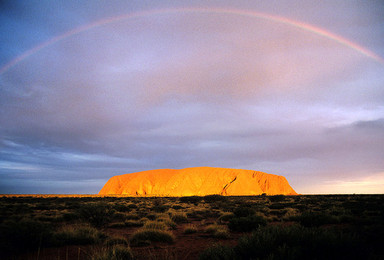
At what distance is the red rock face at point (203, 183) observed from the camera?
90.4m

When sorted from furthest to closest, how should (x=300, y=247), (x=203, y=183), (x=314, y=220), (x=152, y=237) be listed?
(x=203, y=183) < (x=314, y=220) < (x=152, y=237) < (x=300, y=247)

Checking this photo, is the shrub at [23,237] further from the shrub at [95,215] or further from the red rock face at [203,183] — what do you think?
the red rock face at [203,183]

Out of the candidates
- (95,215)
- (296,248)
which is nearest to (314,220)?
(296,248)

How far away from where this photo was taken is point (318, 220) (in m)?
10.2

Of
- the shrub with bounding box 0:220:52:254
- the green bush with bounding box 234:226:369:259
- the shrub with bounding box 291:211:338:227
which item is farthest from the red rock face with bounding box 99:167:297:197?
the green bush with bounding box 234:226:369:259

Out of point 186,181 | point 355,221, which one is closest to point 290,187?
point 186,181

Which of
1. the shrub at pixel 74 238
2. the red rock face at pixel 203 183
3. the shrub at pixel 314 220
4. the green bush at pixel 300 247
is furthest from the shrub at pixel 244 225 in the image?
the red rock face at pixel 203 183

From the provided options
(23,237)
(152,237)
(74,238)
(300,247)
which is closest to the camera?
(300,247)

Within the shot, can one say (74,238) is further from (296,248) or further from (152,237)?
(296,248)

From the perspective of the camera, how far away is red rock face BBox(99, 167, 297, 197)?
297 feet

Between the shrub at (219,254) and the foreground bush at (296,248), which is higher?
the foreground bush at (296,248)

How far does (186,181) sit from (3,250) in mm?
91720

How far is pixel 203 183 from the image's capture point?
94750 mm

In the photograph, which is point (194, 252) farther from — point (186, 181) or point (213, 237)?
point (186, 181)
